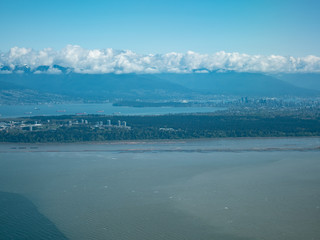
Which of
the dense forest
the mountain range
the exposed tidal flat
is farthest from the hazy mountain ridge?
the exposed tidal flat

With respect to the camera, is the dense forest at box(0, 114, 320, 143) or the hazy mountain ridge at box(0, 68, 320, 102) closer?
the dense forest at box(0, 114, 320, 143)

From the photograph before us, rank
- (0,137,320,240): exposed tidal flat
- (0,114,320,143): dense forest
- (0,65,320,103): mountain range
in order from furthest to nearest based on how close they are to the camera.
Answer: (0,65,320,103): mountain range → (0,114,320,143): dense forest → (0,137,320,240): exposed tidal flat

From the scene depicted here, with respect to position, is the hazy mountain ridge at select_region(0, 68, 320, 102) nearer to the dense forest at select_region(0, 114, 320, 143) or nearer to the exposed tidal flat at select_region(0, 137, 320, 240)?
the dense forest at select_region(0, 114, 320, 143)

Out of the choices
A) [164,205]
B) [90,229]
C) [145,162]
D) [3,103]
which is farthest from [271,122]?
[3,103]

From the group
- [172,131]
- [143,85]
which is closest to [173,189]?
[172,131]

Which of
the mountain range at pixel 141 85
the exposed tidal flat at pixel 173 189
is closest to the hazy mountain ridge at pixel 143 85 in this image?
the mountain range at pixel 141 85

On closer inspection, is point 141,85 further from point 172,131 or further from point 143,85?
point 172,131

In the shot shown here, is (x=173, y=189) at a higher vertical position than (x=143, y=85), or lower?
lower

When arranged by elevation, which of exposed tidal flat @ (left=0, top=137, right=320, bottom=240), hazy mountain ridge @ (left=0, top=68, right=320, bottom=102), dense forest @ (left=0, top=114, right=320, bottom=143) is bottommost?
exposed tidal flat @ (left=0, top=137, right=320, bottom=240)
